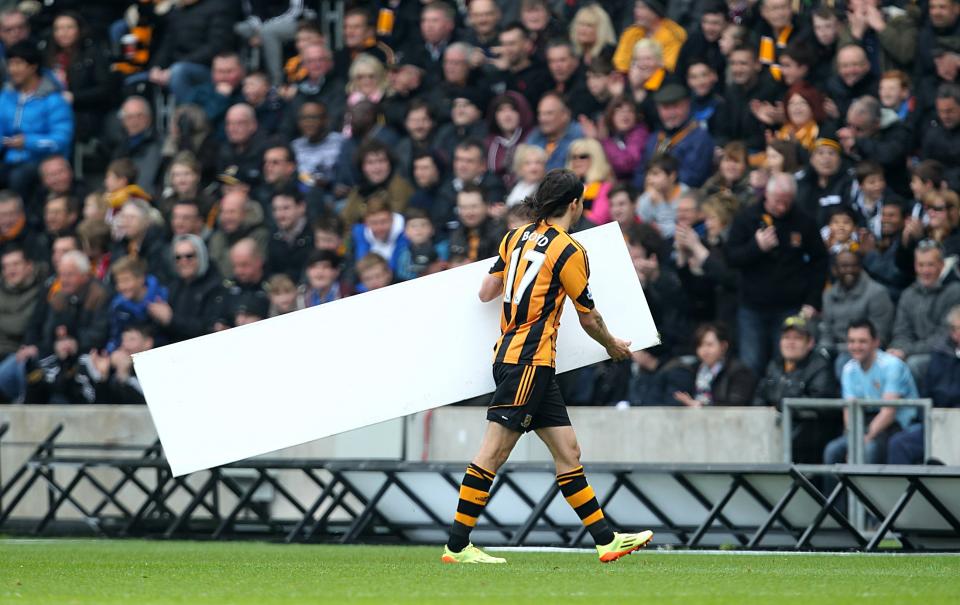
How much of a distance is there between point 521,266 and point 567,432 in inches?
38.0

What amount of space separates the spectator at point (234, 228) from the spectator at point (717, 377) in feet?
17.1

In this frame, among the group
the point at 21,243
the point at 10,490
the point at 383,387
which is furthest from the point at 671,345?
the point at 21,243

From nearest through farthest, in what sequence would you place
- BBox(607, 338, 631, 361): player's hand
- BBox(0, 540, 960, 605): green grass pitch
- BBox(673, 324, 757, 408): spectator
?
BBox(0, 540, 960, 605): green grass pitch < BBox(607, 338, 631, 361): player's hand < BBox(673, 324, 757, 408): spectator

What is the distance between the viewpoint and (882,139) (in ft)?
48.0

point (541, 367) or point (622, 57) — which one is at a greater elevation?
point (541, 367)

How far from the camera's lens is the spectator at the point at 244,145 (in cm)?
1852

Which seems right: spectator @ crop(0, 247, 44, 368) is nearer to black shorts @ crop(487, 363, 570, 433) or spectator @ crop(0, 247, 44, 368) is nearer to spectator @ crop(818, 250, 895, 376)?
spectator @ crop(818, 250, 895, 376)

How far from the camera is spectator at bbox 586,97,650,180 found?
16.1 meters

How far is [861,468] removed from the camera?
37.7 ft

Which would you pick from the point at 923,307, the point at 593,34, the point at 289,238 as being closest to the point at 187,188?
the point at 289,238

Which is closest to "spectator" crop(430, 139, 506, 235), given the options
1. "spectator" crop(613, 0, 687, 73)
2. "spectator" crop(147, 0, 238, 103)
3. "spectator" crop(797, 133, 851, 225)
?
"spectator" crop(613, 0, 687, 73)

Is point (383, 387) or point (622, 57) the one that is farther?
point (622, 57)

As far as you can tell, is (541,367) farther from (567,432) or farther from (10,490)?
(10,490)

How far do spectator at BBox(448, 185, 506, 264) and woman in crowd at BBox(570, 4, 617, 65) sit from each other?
225 centimetres
